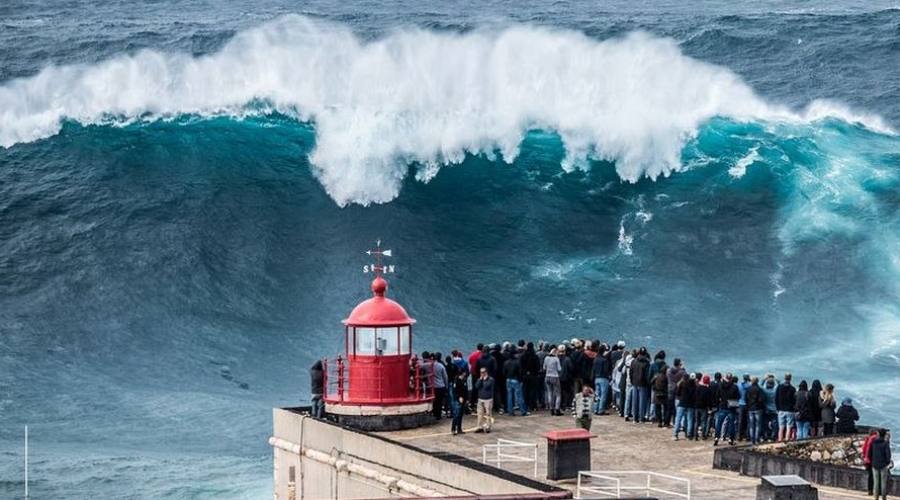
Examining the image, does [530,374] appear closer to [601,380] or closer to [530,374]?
[530,374]

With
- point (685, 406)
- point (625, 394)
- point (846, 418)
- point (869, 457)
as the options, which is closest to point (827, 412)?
point (846, 418)

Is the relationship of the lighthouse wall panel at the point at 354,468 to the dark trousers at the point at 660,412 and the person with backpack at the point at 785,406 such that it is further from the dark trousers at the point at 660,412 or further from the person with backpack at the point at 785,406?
the person with backpack at the point at 785,406

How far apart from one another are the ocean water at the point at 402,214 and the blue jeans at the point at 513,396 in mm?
4914

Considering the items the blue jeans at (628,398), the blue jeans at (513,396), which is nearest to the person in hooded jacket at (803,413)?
the blue jeans at (628,398)

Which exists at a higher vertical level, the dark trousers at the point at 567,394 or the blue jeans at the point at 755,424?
the dark trousers at the point at 567,394

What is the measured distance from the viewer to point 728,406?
3272 centimetres

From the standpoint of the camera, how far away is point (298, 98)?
58000 millimetres

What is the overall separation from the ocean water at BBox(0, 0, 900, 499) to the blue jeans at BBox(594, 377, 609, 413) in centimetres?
587

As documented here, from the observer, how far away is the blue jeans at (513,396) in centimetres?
3512

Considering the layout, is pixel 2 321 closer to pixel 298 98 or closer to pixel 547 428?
pixel 298 98

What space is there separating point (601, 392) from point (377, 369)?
3.83 m

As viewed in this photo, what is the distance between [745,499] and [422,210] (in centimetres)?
2449

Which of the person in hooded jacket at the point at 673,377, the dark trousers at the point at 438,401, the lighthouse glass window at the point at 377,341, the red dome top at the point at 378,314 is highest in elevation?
the red dome top at the point at 378,314

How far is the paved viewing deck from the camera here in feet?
96.2
